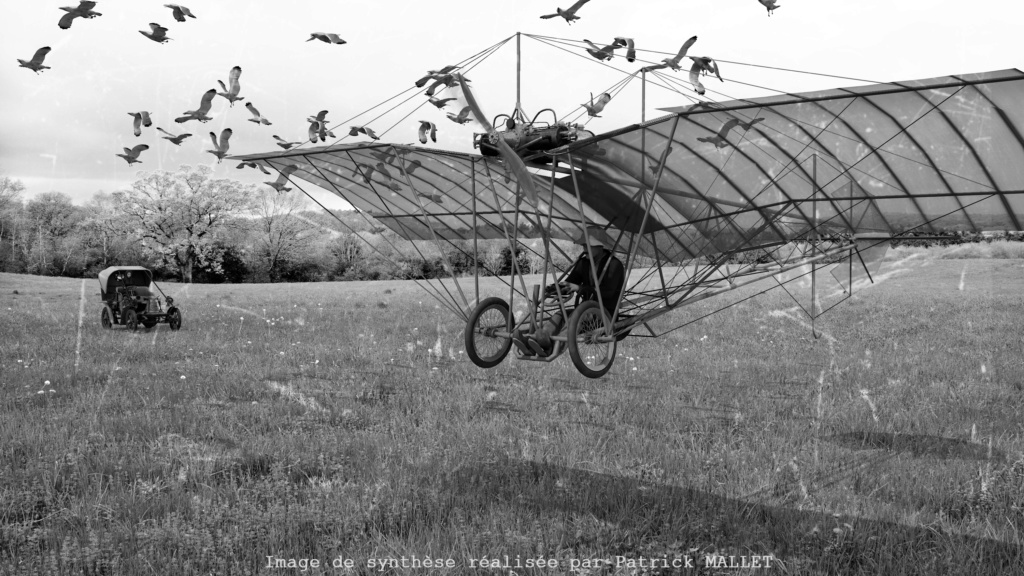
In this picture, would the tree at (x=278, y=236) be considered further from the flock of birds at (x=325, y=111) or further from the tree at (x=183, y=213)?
the flock of birds at (x=325, y=111)

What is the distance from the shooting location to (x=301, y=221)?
7556cm

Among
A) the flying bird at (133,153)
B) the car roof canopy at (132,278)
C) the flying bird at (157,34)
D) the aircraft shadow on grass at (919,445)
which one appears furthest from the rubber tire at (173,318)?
the aircraft shadow on grass at (919,445)

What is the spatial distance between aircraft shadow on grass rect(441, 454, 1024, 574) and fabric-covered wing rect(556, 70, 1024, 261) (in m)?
2.92

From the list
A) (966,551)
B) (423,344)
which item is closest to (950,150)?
(966,551)

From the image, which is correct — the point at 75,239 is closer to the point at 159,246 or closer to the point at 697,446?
the point at 159,246

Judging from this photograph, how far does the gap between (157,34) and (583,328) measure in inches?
198

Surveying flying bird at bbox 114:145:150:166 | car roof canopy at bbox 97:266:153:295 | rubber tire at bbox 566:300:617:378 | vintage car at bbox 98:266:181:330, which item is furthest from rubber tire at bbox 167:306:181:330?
rubber tire at bbox 566:300:617:378

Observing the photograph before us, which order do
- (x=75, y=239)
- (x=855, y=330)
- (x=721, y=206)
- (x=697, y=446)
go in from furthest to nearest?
1. (x=75, y=239)
2. (x=855, y=330)
3. (x=721, y=206)
4. (x=697, y=446)

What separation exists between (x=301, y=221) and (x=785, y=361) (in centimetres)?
6585

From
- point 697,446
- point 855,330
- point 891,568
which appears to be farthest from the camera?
point 855,330

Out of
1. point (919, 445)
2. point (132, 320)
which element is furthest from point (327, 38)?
point (132, 320)

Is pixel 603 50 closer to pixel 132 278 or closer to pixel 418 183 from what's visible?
pixel 418 183

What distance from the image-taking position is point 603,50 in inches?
271

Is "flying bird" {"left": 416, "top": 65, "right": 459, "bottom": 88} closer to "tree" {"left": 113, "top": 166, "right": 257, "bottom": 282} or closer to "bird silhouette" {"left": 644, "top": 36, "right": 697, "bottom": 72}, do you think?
"bird silhouette" {"left": 644, "top": 36, "right": 697, "bottom": 72}
